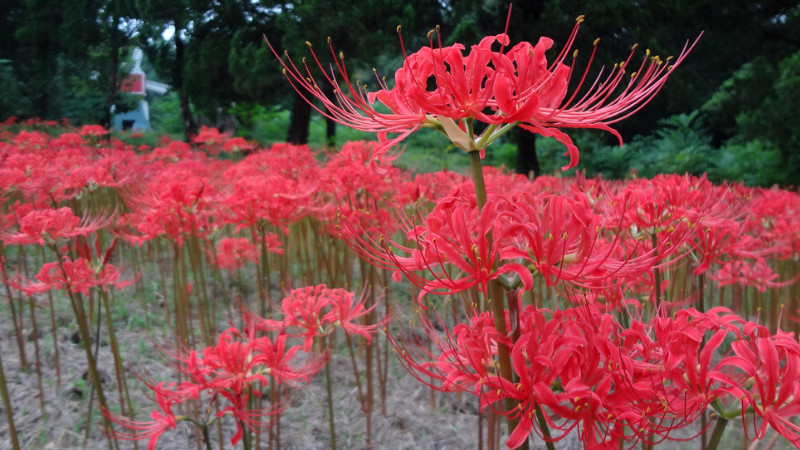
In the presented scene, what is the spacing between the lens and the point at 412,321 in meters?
2.56

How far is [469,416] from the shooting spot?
9.99 feet

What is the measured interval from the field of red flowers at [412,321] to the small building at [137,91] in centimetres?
1166

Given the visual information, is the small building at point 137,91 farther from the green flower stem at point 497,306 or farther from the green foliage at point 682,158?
the green flower stem at point 497,306

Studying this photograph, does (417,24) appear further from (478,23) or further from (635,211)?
(635,211)

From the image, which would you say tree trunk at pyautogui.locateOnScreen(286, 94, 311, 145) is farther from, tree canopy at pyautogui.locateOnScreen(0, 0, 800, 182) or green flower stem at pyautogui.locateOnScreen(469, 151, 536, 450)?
green flower stem at pyautogui.locateOnScreen(469, 151, 536, 450)

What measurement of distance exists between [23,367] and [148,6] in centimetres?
1027

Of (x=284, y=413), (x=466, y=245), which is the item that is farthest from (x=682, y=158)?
(x=466, y=245)

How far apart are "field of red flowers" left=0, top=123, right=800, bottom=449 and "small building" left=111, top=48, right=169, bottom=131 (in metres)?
11.7

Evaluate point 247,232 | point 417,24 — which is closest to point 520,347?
point 247,232

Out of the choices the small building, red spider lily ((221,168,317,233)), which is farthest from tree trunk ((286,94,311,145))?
red spider lily ((221,168,317,233))

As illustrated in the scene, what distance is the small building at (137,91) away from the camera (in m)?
16.2

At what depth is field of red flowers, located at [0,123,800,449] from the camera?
880mm

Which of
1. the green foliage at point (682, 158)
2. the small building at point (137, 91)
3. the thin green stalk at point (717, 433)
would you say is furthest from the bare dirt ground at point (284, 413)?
the small building at point (137, 91)

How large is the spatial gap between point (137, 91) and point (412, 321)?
72.8 ft
